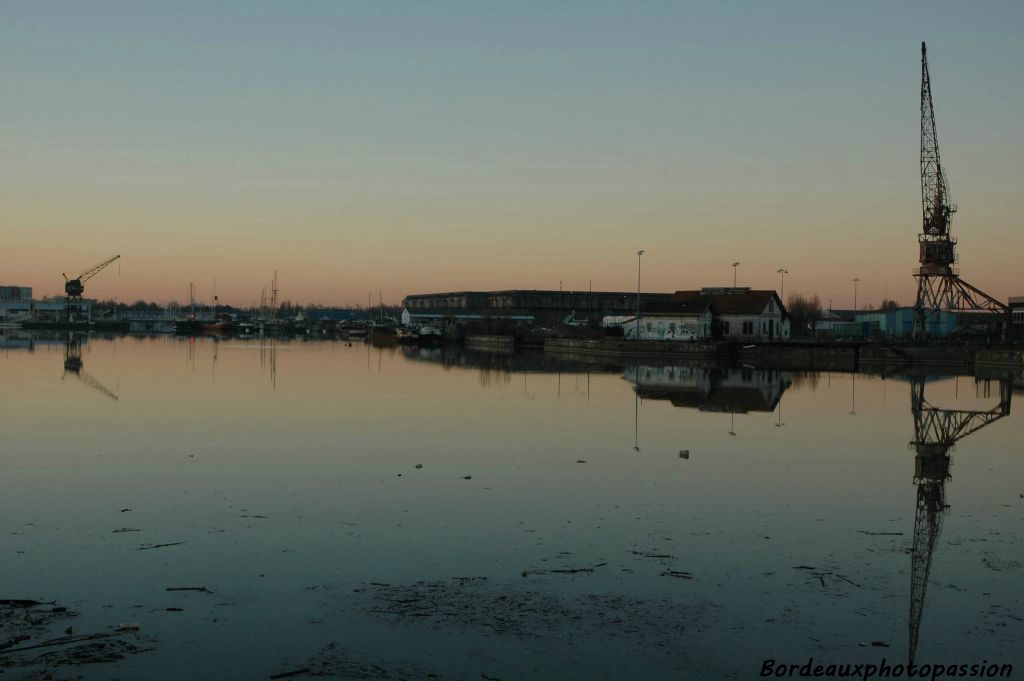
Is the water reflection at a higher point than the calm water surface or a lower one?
lower

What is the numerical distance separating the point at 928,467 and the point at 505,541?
1023 cm

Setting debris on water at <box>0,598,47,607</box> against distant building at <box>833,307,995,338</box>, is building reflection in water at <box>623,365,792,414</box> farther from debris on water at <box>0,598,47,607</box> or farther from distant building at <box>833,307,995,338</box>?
distant building at <box>833,307,995,338</box>

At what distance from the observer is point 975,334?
237ft

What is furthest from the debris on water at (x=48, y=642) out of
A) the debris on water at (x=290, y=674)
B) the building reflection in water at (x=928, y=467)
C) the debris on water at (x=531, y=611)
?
the building reflection in water at (x=928, y=467)

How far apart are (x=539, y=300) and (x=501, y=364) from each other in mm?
84241

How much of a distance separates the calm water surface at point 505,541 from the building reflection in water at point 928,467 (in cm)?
10

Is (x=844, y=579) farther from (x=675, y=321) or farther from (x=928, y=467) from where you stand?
(x=675, y=321)

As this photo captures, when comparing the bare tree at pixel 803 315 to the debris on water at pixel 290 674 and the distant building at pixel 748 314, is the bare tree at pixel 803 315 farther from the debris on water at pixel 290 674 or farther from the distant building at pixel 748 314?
the debris on water at pixel 290 674

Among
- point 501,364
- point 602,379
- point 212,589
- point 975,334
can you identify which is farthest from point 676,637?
point 975,334

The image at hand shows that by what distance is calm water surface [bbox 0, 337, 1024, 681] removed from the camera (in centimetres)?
760

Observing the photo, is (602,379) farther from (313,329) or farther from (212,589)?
(313,329)

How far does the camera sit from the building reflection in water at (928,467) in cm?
927

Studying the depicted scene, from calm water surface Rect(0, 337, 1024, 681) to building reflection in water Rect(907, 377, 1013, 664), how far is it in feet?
0.32

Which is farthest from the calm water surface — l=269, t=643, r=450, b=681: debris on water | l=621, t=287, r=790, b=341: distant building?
l=621, t=287, r=790, b=341: distant building
